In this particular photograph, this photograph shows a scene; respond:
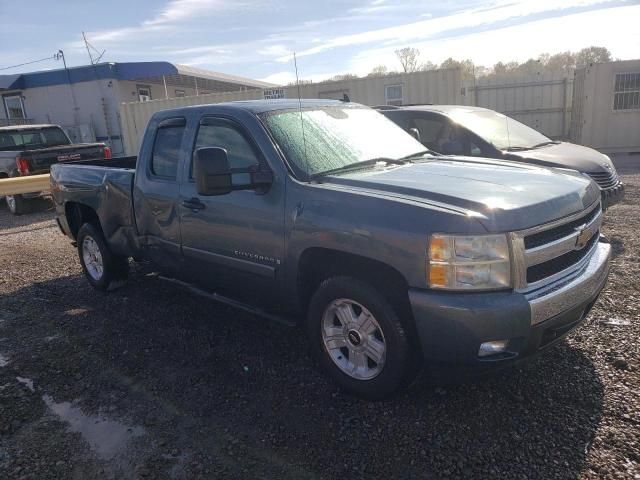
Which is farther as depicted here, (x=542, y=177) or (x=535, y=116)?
(x=535, y=116)

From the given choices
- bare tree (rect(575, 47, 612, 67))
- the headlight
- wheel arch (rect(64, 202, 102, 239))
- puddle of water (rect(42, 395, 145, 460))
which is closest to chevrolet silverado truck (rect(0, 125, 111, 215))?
wheel arch (rect(64, 202, 102, 239))

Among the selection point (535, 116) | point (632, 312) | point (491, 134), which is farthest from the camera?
point (535, 116)

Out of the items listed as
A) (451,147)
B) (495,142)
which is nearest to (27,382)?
(451,147)

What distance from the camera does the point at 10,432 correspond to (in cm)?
319

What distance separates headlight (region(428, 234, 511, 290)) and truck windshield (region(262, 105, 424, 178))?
3.81ft

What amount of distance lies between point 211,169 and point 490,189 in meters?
1.74

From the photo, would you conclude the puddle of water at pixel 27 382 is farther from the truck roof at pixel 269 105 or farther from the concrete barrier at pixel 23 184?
the concrete barrier at pixel 23 184

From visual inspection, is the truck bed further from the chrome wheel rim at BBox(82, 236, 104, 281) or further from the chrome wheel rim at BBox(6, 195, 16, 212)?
the chrome wheel rim at BBox(6, 195, 16, 212)

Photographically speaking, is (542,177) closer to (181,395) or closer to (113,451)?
(181,395)

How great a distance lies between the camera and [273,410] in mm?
3219

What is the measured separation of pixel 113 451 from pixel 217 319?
1.89 meters

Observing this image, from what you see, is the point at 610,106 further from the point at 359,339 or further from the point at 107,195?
the point at 359,339

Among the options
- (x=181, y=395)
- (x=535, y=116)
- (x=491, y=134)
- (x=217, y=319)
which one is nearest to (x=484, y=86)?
(x=535, y=116)

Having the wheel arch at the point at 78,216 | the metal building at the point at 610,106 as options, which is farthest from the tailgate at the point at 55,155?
the metal building at the point at 610,106
